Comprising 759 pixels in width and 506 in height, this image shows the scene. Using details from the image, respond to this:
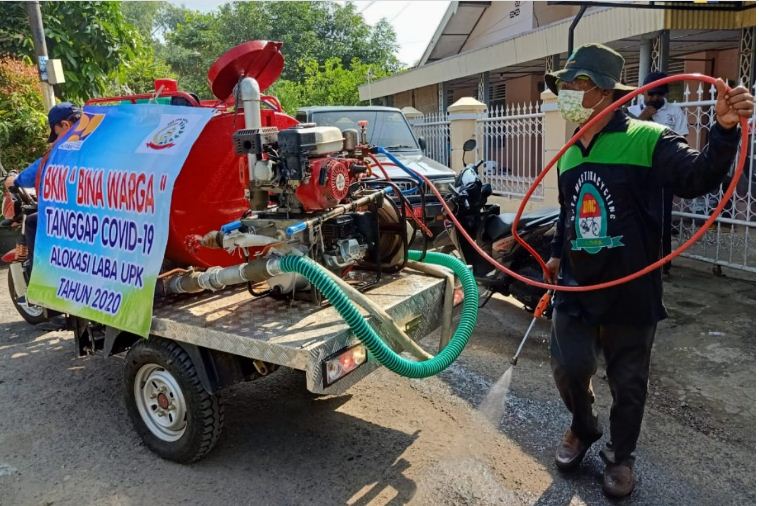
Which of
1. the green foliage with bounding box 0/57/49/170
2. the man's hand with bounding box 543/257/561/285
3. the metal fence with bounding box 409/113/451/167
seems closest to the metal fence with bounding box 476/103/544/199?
the metal fence with bounding box 409/113/451/167

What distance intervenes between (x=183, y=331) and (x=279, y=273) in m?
0.57

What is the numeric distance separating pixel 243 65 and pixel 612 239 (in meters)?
2.15

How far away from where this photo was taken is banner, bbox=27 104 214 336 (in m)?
3.13

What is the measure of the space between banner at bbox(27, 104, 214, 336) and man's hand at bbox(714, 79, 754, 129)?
2.40m

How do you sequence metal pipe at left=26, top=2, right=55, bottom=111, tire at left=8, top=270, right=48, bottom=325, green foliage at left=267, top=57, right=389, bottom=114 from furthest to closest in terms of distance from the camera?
green foliage at left=267, top=57, right=389, bottom=114 → metal pipe at left=26, top=2, right=55, bottom=111 → tire at left=8, top=270, right=48, bottom=325

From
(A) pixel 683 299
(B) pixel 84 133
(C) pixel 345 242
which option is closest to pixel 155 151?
(B) pixel 84 133

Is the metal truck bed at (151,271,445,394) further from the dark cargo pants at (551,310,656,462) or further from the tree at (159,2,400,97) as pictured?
the tree at (159,2,400,97)

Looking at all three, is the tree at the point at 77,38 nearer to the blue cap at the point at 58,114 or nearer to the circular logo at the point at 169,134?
the blue cap at the point at 58,114

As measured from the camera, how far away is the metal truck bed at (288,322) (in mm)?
2652

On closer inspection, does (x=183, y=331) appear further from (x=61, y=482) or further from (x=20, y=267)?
(x=20, y=267)

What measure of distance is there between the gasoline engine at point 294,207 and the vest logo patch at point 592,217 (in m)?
1.08

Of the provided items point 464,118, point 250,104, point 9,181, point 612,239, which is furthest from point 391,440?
point 464,118

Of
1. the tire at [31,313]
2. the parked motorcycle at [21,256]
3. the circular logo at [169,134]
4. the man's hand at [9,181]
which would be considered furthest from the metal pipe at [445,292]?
the tire at [31,313]

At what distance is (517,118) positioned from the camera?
876 cm
